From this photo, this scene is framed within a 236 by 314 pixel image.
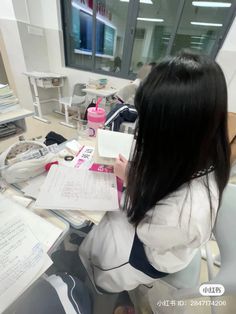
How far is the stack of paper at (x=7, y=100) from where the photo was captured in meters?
0.99

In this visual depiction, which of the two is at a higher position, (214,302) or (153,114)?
(153,114)

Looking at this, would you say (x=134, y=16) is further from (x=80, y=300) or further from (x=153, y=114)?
(x=80, y=300)

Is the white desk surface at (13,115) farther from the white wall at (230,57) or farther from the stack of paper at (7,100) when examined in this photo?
the white wall at (230,57)

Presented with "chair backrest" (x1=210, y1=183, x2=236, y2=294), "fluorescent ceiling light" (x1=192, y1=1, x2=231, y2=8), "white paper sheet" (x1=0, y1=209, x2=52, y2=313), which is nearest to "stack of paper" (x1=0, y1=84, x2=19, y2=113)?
"white paper sheet" (x1=0, y1=209, x2=52, y2=313)

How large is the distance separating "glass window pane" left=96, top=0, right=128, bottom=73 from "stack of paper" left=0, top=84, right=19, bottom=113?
2.42m

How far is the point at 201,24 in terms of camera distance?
7.82 feet

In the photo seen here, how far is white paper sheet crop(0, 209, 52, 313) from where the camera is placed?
0.40 metres

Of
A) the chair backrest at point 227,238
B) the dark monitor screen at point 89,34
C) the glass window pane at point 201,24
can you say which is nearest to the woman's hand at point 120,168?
the chair backrest at point 227,238

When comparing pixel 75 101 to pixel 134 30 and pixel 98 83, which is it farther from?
pixel 134 30

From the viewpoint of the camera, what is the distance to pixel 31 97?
325 cm

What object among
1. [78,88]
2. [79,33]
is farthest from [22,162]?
[79,33]

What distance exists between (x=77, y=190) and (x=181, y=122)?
0.45 meters

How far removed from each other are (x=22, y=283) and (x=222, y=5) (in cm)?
337

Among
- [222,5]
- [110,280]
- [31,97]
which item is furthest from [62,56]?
[110,280]
